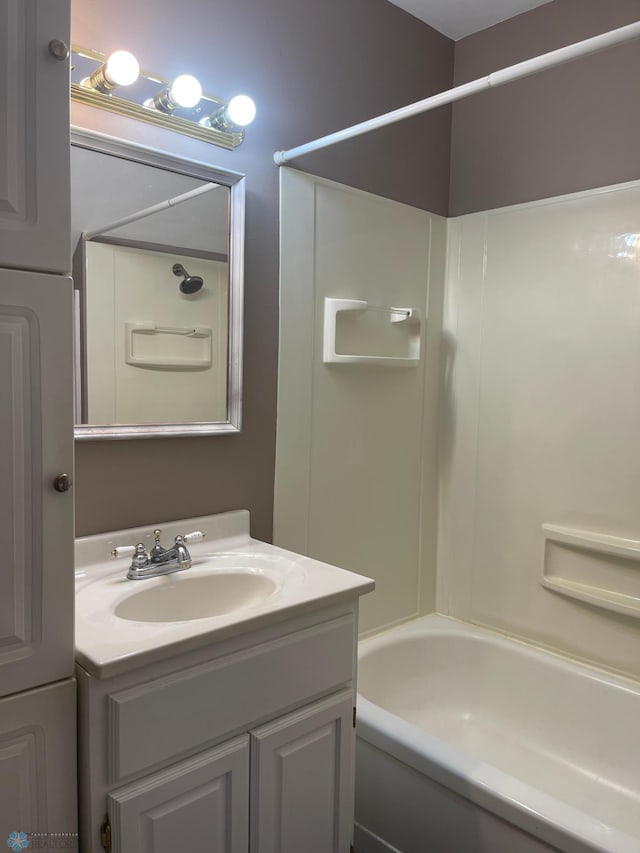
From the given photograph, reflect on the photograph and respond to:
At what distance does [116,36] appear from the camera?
154cm

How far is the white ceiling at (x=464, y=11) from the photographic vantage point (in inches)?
86.1

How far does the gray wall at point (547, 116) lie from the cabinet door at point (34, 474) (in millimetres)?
1788

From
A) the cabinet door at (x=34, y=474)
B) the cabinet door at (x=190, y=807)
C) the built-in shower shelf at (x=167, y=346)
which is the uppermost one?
the built-in shower shelf at (x=167, y=346)

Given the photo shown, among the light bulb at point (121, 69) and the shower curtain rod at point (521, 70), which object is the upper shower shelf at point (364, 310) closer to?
the shower curtain rod at point (521, 70)

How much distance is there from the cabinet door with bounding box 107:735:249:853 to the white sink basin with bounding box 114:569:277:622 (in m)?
0.34

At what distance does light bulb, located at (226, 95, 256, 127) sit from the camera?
1668 millimetres

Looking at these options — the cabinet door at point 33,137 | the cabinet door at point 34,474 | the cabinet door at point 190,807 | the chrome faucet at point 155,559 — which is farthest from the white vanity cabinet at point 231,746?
the cabinet door at point 33,137

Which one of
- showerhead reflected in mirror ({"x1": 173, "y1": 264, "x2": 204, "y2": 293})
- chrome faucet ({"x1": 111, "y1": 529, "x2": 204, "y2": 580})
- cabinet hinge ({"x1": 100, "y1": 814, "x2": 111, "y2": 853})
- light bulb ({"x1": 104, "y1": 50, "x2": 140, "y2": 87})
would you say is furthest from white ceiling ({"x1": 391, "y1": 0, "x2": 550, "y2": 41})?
cabinet hinge ({"x1": 100, "y1": 814, "x2": 111, "y2": 853})

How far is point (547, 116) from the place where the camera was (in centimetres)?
220

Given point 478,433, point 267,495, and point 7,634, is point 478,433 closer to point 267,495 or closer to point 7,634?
point 267,495

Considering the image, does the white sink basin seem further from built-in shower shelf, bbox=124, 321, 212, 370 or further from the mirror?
built-in shower shelf, bbox=124, 321, 212, 370

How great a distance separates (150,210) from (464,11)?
1.42 metres

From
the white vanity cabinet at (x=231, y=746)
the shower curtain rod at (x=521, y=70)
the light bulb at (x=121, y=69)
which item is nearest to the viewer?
the white vanity cabinet at (x=231, y=746)

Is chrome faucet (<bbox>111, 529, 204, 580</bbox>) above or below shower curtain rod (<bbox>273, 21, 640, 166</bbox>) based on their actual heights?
below
